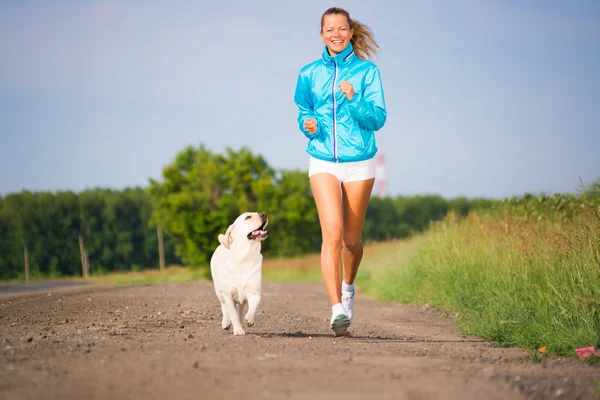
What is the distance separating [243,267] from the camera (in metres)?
6.30

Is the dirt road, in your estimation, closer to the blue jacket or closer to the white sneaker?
the white sneaker

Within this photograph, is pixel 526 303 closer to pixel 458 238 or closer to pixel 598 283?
pixel 598 283

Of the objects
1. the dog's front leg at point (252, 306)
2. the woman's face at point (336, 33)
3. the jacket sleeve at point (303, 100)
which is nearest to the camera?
the dog's front leg at point (252, 306)

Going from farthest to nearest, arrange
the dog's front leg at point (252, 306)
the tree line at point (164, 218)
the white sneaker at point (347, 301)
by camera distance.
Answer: the tree line at point (164, 218) → the white sneaker at point (347, 301) → the dog's front leg at point (252, 306)

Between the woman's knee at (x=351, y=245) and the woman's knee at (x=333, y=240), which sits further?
the woman's knee at (x=351, y=245)

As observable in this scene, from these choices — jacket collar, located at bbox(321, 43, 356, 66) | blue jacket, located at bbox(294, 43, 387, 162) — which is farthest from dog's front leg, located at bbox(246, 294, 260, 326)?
jacket collar, located at bbox(321, 43, 356, 66)

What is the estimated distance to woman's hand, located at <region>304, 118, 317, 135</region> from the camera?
6.47m

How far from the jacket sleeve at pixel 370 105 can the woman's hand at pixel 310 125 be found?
38 centimetres

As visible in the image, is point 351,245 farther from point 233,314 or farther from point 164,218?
point 164,218

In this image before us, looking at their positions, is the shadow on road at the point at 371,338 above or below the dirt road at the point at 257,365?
below

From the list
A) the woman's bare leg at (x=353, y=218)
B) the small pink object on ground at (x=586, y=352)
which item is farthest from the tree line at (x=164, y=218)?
the small pink object on ground at (x=586, y=352)

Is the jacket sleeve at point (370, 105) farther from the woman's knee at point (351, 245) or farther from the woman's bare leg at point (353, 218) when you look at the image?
the woman's knee at point (351, 245)

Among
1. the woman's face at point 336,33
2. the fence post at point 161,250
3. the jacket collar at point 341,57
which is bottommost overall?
the fence post at point 161,250

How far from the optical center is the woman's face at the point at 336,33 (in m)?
6.70
